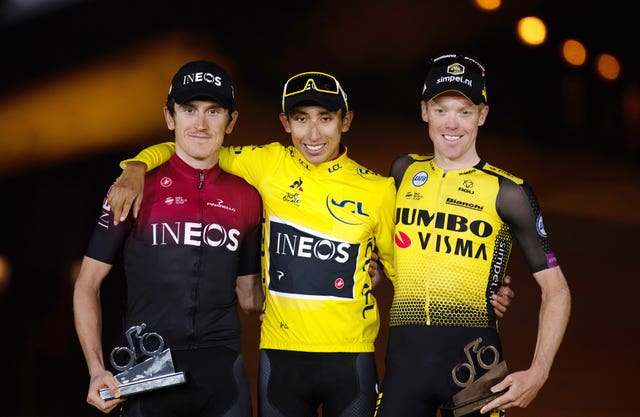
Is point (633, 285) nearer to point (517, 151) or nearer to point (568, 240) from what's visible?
point (568, 240)

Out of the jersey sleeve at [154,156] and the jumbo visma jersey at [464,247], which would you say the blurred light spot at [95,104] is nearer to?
the jersey sleeve at [154,156]

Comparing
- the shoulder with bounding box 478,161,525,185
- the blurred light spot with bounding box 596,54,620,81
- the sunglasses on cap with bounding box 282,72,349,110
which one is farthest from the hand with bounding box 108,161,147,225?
the blurred light spot with bounding box 596,54,620,81

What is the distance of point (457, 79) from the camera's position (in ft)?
10.7

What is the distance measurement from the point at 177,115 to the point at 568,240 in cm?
414

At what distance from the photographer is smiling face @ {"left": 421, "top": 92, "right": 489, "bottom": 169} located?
129 inches

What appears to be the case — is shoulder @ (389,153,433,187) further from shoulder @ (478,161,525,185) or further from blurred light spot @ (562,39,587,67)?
blurred light spot @ (562,39,587,67)

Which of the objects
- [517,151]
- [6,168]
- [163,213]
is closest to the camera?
[163,213]

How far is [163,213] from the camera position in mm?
3131

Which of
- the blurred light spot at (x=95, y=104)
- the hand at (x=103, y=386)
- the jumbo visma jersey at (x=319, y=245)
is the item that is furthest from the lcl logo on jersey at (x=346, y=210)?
the blurred light spot at (x=95, y=104)

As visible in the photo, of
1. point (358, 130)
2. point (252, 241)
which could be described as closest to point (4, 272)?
point (358, 130)

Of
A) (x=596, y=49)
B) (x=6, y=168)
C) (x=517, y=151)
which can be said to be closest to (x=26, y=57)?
(x=6, y=168)

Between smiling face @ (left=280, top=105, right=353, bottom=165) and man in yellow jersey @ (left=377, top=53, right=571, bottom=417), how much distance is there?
1.02 feet

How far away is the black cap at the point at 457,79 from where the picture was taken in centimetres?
325

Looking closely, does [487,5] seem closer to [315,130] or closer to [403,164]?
[403,164]
